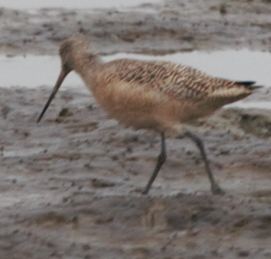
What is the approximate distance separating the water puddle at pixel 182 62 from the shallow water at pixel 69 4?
1850 millimetres

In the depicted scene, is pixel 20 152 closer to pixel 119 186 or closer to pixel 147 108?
pixel 119 186

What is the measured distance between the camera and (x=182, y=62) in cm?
739

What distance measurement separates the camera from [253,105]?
6.25 meters

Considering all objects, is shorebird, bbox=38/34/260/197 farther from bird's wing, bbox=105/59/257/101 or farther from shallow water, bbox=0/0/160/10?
shallow water, bbox=0/0/160/10

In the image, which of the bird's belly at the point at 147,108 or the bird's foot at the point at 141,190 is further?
the bird's foot at the point at 141,190

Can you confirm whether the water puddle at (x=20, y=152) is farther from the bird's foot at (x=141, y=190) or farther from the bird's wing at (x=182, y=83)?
the bird's wing at (x=182, y=83)

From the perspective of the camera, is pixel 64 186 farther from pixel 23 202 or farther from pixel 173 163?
pixel 173 163

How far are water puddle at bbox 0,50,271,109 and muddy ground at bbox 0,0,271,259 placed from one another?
306 mm

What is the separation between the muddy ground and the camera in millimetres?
3869

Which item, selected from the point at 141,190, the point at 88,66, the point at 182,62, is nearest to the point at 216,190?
the point at 141,190

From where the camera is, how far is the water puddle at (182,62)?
Answer: 6941mm

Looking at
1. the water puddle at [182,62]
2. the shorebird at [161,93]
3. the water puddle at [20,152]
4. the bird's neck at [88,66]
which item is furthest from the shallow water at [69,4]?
the shorebird at [161,93]

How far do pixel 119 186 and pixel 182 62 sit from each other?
3.08m

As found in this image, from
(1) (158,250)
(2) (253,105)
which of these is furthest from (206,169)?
(2) (253,105)
